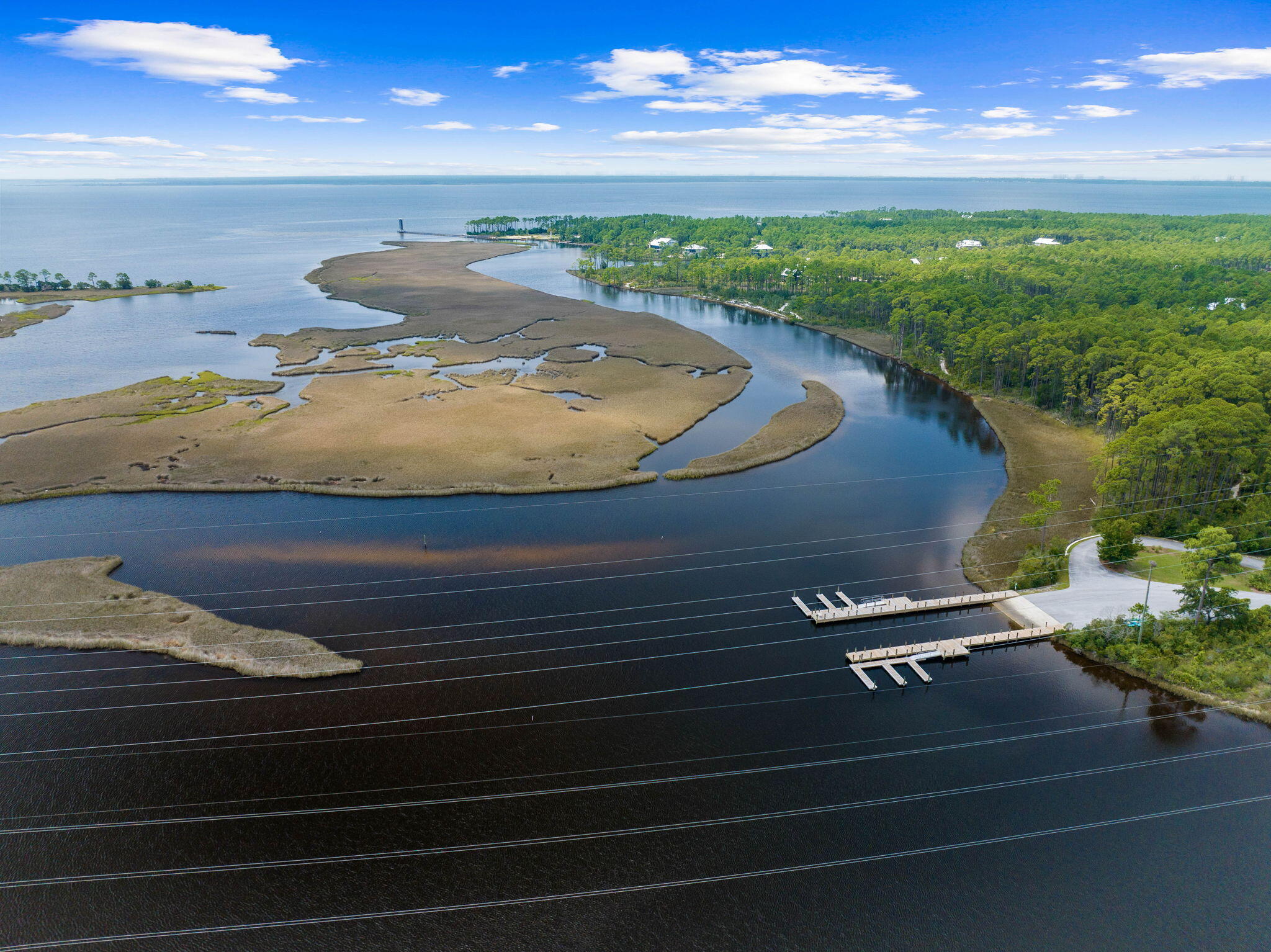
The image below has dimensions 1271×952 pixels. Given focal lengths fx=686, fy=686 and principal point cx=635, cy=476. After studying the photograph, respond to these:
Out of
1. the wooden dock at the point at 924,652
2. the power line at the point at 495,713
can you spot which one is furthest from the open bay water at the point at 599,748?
the wooden dock at the point at 924,652

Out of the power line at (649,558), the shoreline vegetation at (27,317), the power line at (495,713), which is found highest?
the shoreline vegetation at (27,317)

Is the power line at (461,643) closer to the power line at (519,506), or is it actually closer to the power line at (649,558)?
the power line at (649,558)

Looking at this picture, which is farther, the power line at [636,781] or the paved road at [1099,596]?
the paved road at [1099,596]

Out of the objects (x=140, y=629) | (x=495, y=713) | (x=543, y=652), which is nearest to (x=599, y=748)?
(x=495, y=713)

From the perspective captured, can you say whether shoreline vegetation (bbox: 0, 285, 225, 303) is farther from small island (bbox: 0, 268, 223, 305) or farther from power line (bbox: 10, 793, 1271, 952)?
power line (bbox: 10, 793, 1271, 952)

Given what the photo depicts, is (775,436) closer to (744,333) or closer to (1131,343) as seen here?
(1131,343)

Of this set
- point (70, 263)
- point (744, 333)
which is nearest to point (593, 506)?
point (744, 333)

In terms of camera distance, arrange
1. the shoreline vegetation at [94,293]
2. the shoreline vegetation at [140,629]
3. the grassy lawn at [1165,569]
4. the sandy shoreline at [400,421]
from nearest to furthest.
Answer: the shoreline vegetation at [140,629], the grassy lawn at [1165,569], the sandy shoreline at [400,421], the shoreline vegetation at [94,293]

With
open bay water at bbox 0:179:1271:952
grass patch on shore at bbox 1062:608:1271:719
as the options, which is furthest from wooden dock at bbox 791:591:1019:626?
grass patch on shore at bbox 1062:608:1271:719
